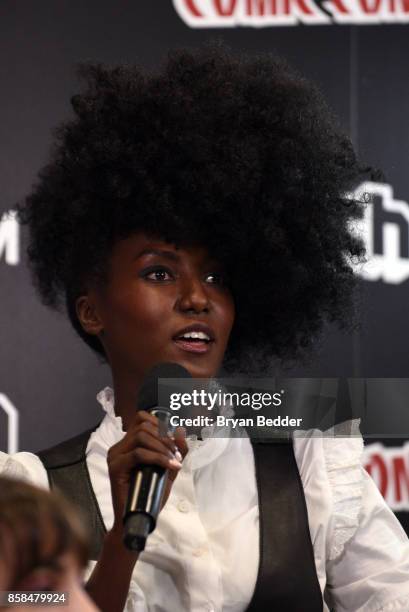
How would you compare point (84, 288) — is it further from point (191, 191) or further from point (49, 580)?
point (49, 580)

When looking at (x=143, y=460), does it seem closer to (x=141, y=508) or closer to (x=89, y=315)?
(x=141, y=508)

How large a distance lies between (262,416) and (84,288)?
0.31m

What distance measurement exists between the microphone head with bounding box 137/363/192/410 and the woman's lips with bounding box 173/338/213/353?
8 cm

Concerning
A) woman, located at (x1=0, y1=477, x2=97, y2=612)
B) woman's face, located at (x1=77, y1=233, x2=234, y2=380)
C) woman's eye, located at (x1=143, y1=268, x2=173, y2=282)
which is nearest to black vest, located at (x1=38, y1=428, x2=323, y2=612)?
woman's face, located at (x1=77, y1=233, x2=234, y2=380)

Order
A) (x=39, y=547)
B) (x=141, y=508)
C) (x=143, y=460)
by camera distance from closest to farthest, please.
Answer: (x=39, y=547) → (x=141, y=508) → (x=143, y=460)

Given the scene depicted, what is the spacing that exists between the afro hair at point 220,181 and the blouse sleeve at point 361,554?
0.29 metres

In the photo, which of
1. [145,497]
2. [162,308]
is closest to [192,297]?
[162,308]

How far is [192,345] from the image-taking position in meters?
1.41

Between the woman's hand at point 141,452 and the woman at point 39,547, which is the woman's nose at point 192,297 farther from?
the woman at point 39,547

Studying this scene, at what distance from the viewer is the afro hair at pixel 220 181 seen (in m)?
1.51

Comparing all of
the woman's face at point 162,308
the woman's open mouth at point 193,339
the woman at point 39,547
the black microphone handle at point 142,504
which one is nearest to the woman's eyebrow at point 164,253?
the woman's face at point 162,308

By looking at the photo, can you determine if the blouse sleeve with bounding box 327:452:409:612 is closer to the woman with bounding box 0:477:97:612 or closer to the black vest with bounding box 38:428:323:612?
the black vest with bounding box 38:428:323:612

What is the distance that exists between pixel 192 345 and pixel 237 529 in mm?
243

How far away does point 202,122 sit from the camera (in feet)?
4.98
